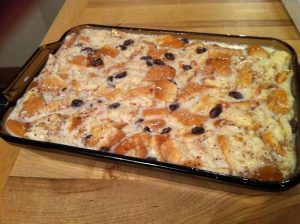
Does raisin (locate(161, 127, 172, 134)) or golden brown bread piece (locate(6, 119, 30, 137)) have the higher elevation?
golden brown bread piece (locate(6, 119, 30, 137))

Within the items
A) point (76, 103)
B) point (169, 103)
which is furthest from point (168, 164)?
point (76, 103)

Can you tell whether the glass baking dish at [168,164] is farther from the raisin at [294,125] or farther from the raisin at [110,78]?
the raisin at [110,78]

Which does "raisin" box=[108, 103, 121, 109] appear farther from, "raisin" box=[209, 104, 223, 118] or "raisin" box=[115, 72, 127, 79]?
"raisin" box=[209, 104, 223, 118]

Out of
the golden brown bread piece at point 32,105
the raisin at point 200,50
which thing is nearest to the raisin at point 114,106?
the golden brown bread piece at point 32,105

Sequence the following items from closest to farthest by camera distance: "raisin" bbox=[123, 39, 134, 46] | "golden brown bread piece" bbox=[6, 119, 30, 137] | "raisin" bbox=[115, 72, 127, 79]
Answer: "golden brown bread piece" bbox=[6, 119, 30, 137] → "raisin" bbox=[115, 72, 127, 79] → "raisin" bbox=[123, 39, 134, 46]

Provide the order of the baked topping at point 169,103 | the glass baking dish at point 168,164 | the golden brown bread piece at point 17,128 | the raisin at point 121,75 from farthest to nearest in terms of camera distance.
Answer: the raisin at point 121,75 < the golden brown bread piece at point 17,128 < the baked topping at point 169,103 < the glass baking dish at point 168,164

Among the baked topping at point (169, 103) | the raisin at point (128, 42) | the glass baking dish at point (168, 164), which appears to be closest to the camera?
the glass baking dish at point (168, 164)

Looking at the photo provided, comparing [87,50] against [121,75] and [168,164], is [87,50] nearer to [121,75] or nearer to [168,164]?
[121,75]

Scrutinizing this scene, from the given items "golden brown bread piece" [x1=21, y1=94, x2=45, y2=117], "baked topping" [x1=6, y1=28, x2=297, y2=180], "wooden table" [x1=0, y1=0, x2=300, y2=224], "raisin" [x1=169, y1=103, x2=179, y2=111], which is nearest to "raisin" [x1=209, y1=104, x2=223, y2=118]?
"baked topping" [x1=6, y1=28, x2=297, y2=180]
